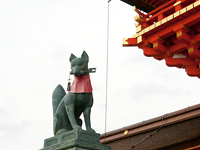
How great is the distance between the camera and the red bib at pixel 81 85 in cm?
499

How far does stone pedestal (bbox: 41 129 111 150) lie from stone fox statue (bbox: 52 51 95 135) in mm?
170

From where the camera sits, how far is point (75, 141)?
452 cm

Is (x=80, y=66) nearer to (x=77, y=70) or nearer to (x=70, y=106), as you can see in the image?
(x=77, y=70)

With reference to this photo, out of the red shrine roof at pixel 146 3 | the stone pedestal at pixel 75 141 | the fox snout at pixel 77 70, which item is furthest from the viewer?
the red shrine roof at pixel 146 3

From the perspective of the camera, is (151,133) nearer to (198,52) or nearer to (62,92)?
(198,52)

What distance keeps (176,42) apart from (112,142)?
11.7 feet

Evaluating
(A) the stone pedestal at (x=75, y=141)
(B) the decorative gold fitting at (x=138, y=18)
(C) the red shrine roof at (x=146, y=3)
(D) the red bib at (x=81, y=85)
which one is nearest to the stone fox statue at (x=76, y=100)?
(D) the red bib at (x=81, y=85)

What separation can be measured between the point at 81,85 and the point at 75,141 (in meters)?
0.84

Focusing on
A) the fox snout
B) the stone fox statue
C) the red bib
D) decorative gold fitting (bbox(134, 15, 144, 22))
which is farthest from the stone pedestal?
decorative gold fitting (bbox(134, 15, 144, 22))

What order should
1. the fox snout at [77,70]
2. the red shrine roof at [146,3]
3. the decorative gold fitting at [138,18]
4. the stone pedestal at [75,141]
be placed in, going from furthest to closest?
the red shrine roof at [146,3] < the decorative gold fitting at [138,18] < the fox snout at [77,70] < the stone pedestal at [75,141]

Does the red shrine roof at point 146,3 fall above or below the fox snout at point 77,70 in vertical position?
above

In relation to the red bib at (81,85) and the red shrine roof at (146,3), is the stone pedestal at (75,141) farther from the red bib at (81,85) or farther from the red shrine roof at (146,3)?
the red shrine roof at (146,3)

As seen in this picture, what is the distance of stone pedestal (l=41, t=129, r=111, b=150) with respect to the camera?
4548 mm

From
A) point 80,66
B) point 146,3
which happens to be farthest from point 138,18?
point 80,66
